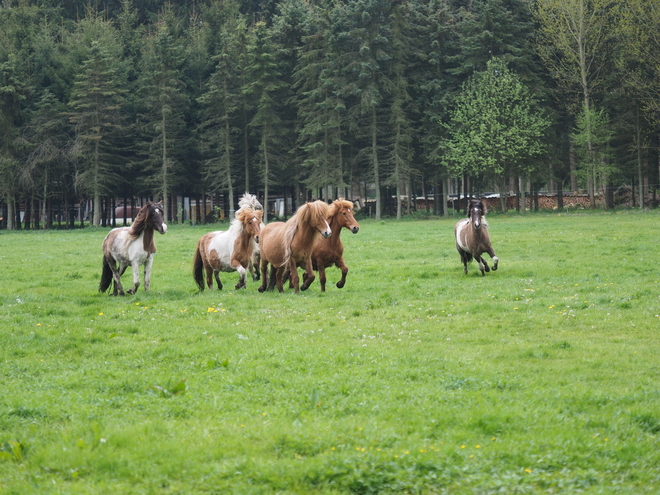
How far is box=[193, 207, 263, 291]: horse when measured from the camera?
16359 mm

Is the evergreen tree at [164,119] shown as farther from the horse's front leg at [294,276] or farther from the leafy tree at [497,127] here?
the horse's front leg at [294,276]

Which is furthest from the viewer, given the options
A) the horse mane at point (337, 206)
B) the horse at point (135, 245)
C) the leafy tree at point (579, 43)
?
the leafy tree at point (579, 43)

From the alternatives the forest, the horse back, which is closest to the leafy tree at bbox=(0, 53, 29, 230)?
the forest

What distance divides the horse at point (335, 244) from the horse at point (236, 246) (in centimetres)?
148

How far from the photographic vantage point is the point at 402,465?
5582 millimetres

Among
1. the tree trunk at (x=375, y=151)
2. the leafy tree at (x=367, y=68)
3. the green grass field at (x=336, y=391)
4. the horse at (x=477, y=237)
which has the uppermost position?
the leafy tree at (x=367, y=68)

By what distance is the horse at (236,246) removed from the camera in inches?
644

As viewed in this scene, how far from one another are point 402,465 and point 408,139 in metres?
50.0

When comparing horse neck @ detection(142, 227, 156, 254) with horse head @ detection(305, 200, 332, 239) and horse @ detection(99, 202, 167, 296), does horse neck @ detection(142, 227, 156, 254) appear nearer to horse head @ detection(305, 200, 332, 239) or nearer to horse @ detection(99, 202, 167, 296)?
horse @ detection(99, 202, 167, 296)

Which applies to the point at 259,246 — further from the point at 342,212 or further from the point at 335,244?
the point at 342,212

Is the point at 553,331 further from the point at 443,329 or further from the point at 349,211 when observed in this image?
the point at 349,211

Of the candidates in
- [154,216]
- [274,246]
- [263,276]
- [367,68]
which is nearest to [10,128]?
[367,68]

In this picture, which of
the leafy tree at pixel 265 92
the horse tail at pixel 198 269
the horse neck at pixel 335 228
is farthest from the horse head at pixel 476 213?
the leafy tree at pixel 265 92

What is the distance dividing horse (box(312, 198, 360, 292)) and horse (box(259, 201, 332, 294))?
0.26 metres
